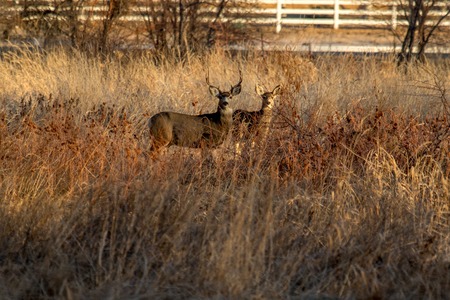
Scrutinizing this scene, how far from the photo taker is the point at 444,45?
15625 millimetres

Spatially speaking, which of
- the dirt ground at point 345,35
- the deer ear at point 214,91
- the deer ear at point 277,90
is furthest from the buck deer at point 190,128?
the dirt ground at point 345,35

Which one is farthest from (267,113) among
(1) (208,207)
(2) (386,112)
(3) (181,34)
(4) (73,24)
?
(4) (73,24)

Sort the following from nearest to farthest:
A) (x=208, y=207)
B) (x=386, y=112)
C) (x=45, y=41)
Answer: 1. (x=208, y=207)
2. (x=386, y=112)
3. (x=45, y=41)

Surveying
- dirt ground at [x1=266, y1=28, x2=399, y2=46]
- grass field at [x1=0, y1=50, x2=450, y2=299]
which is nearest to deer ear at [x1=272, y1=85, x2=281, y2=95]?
grass field at [x1=0, y1=50, x2=450, y2=299]

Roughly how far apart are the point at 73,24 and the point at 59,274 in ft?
35.2

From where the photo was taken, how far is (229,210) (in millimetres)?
5816

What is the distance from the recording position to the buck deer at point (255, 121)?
783 cm

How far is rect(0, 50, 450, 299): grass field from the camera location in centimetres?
488

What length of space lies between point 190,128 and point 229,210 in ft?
9.03

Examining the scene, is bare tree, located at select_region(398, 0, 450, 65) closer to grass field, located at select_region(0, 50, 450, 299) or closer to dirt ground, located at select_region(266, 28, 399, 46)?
grass field, located at select_region(0, 50, 450, 299)

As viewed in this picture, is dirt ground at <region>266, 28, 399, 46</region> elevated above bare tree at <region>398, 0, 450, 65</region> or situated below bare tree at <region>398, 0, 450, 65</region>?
below

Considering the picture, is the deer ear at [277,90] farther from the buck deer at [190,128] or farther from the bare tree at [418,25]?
the bare tree at [418,25]

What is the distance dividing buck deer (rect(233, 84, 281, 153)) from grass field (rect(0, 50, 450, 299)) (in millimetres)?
157

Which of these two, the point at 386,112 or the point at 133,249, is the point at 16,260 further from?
the point at 386,112
